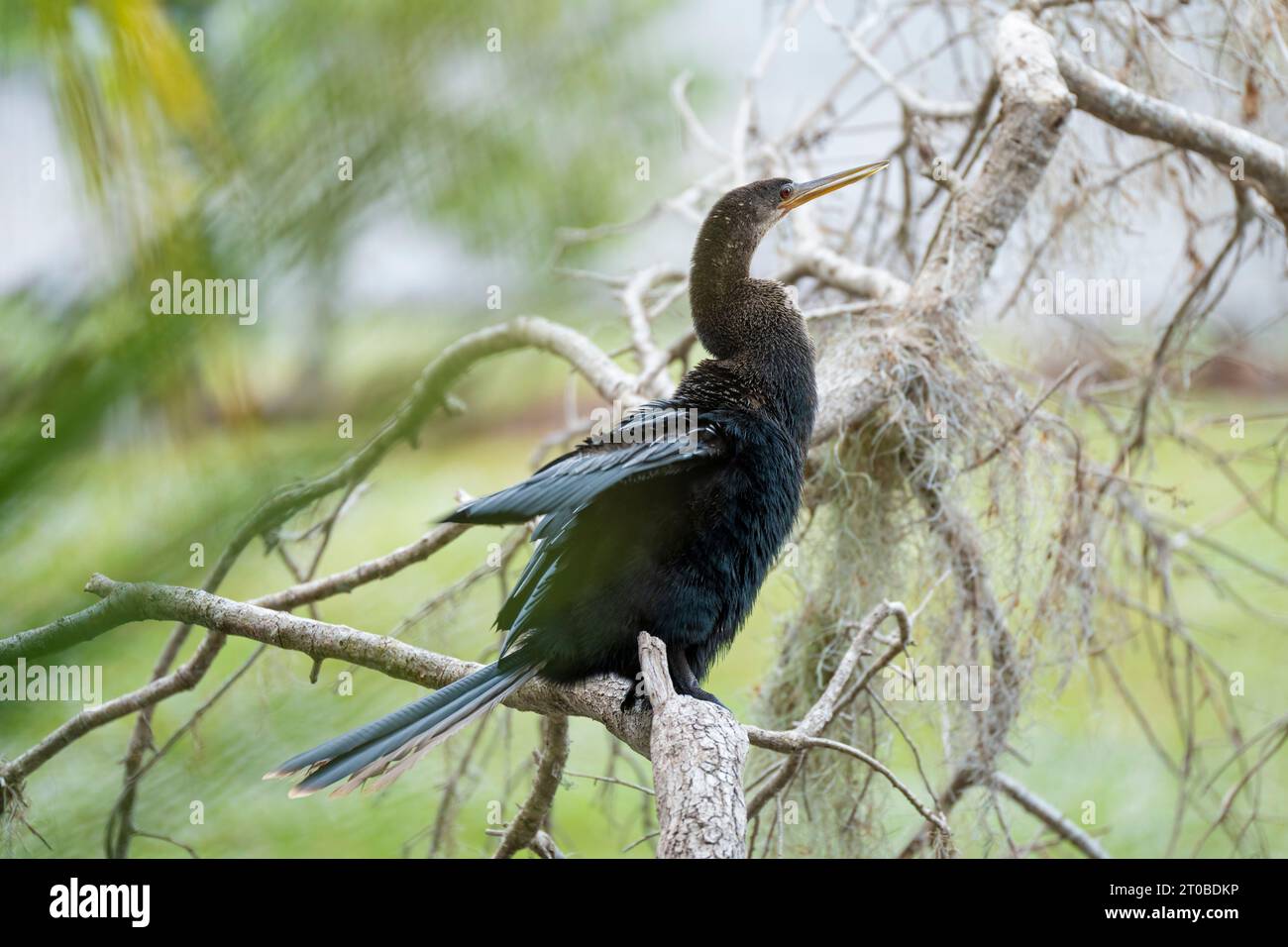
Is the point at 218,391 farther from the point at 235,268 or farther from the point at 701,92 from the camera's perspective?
the point at 701,92

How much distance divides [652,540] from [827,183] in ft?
3.94

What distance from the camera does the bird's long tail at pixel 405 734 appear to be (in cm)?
140

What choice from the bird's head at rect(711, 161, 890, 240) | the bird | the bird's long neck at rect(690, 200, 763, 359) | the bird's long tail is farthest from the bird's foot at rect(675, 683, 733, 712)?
the bird's head at rect(711, 161, 890, 240)

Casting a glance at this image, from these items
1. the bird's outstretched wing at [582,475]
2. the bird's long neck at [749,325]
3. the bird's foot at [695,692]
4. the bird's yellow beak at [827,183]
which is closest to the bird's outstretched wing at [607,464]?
the bird's outstretched wing at [582,475]

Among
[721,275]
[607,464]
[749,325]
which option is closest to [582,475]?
[607,464]

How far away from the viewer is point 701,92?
3875 millimetres

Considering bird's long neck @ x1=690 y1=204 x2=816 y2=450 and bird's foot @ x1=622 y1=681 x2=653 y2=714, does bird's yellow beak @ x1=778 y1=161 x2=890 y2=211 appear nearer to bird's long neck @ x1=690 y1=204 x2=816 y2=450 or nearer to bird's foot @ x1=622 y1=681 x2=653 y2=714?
bird's long neck @ x1=690 y1=204 x2=816 y2=450

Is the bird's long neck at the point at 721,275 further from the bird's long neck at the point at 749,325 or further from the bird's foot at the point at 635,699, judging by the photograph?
the bird's foot at the point at 635,699

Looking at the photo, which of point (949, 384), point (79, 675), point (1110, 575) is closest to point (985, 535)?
point (949, 384)

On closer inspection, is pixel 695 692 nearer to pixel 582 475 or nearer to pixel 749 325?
pixel 582 475

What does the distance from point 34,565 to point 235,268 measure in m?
0.12

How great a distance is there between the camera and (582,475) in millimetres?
1599

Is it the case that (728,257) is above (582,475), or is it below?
above

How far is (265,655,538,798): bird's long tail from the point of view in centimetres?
140
